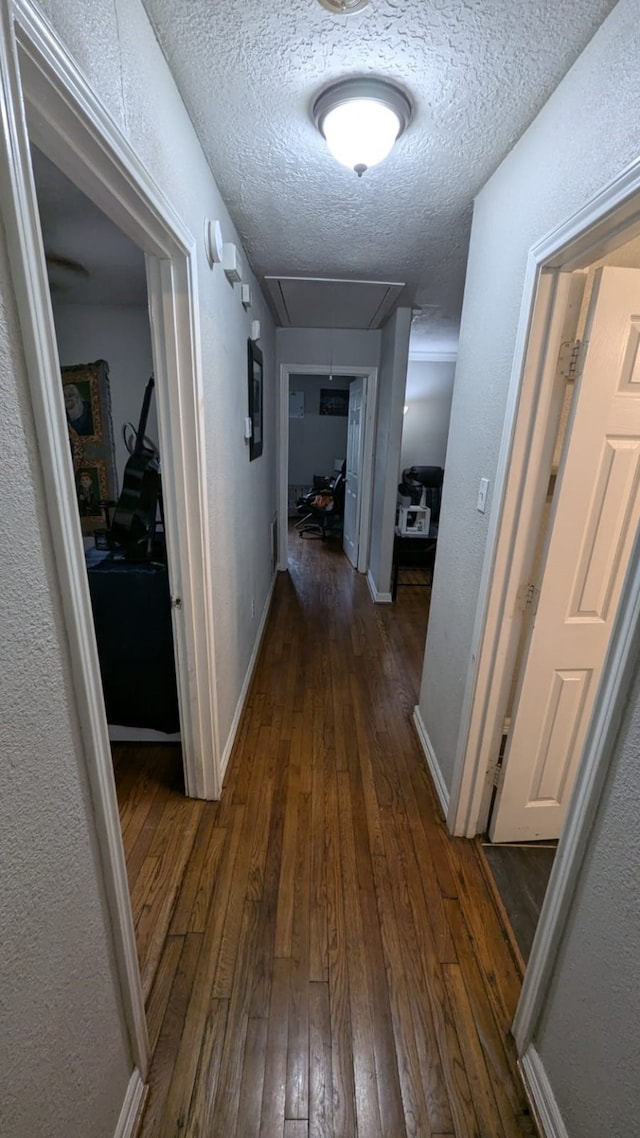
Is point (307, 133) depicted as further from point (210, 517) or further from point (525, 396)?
point (210, 517)

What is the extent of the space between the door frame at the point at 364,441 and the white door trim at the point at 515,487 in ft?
9.59

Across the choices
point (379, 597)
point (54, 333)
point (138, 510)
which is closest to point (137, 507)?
point (138, 510)

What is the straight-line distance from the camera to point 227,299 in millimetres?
1874

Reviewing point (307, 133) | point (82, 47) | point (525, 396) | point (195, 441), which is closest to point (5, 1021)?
point (195, 441)

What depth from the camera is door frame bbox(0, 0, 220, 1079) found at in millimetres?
573

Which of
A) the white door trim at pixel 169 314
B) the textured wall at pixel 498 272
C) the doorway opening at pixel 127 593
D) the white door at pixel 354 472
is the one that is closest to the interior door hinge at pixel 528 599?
the textured wall at pixel 498 272

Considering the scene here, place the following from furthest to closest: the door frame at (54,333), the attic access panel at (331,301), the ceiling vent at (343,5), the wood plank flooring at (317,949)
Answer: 1. the attic access panel at (331,301)
2. the wood plank flooring at (317,949)
3. the ceiling vent at (343,5)
4. the door frame at (54,333)

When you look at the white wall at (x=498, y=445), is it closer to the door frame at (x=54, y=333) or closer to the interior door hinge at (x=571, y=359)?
the interior door hinge at (x=571, y=359)

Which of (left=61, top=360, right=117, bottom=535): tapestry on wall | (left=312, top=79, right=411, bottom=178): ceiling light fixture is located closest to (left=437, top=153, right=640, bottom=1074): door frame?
(left=312, top=79, right=411, bottom=178): ceiling light fixture

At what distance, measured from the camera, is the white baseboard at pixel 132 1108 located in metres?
0.97

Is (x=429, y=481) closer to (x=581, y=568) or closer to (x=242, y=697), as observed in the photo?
(x=242, y=697)

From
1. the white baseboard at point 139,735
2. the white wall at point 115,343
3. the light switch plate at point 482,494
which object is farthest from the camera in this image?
the white wall at point 115,343

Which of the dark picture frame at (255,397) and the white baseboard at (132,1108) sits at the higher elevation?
the dark picture frame at (255,397)

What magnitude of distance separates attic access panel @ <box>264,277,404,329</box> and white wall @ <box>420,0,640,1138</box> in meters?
1.26
